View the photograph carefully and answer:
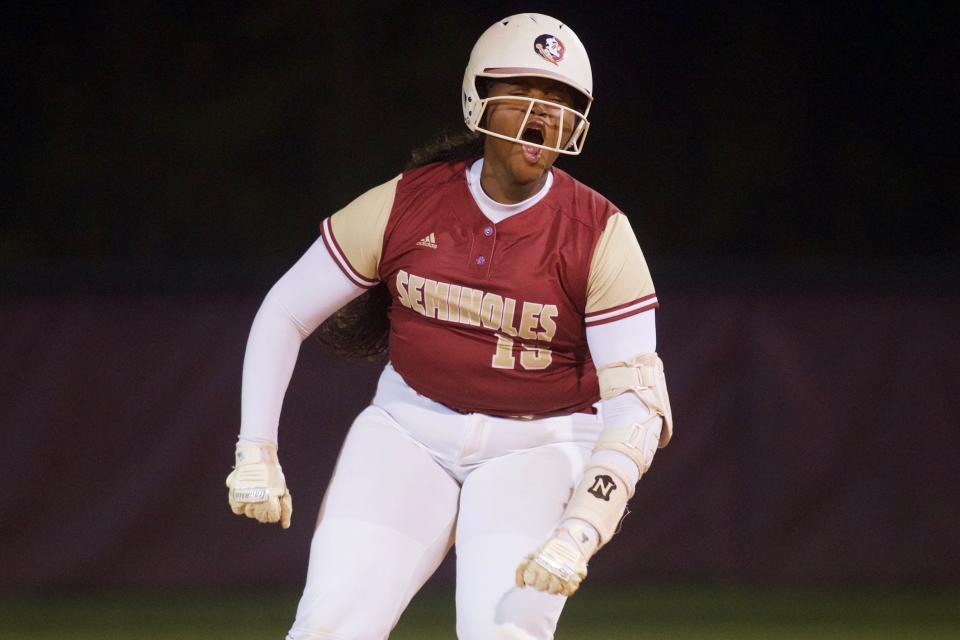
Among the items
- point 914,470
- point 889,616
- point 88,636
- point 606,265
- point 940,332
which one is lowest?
point 88,636

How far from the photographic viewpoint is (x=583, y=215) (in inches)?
150

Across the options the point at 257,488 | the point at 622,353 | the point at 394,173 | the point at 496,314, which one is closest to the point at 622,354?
the point at 622,353

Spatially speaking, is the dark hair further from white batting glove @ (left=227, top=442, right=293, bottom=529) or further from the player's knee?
the player's knee

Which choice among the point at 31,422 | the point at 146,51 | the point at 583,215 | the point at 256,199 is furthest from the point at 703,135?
the point at 583,215

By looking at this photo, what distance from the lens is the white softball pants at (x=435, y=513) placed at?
3410 mm

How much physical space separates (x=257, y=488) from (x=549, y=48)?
136 cm

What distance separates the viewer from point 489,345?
3.83 metres

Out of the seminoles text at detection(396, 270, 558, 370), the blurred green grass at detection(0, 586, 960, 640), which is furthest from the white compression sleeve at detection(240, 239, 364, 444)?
the blurred green grass at detection(0, 586, 960, 640)

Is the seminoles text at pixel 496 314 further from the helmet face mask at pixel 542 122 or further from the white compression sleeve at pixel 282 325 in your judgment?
the helmet face mask at pixel 542 122

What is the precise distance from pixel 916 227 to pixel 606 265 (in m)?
6.79

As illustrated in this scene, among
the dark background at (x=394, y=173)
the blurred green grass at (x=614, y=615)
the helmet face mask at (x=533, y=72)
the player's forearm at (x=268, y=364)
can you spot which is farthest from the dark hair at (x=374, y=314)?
Answer: the dark background at (x=394, y=173)

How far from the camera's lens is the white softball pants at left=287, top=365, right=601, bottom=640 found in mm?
3410

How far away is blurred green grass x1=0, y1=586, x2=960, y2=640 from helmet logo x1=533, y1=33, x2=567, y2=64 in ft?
9.16

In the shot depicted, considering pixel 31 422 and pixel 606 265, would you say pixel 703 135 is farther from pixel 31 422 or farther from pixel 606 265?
pixel 606 265
